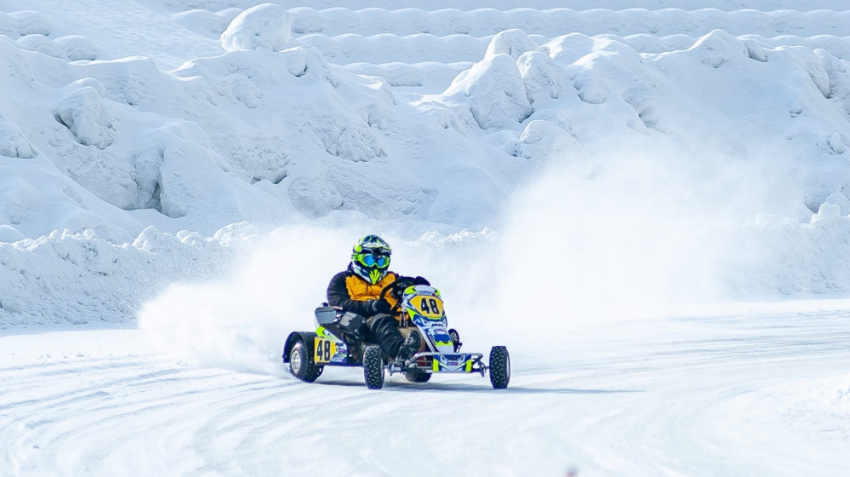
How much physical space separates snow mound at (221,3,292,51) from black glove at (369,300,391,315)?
28.4 meters

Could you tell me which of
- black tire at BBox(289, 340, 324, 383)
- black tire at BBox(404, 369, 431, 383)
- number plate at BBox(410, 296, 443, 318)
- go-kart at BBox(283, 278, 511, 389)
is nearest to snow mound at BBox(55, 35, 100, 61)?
black tire at BBox(289, 340, 324, 383)

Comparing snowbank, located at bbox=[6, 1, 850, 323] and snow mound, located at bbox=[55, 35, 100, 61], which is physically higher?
snow mound, located at bbox=[55, 35, 100, 61]

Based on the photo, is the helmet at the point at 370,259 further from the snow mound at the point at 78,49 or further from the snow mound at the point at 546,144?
the snow mound at the point at 78,49

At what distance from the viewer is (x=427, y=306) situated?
34.5 ft

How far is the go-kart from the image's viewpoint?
10109mm

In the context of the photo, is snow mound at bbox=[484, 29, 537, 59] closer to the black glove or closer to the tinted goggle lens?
the tinted goggle lens

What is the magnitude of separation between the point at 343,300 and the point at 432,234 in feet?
46.0

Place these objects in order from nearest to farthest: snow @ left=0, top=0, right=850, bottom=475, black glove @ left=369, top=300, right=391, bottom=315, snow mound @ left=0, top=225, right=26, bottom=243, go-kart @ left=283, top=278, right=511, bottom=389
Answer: snow @ left=0, top=0, right=850, bottom=475, go-kart @ left=283, top=278, right=511, bottom=389, black glove @ left=369, top=300, right=391, bottom=315, snow mound @ left=0, top=225, right=26, bottom=243

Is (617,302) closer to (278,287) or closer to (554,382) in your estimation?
(278,287)

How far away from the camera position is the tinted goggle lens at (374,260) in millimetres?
11312

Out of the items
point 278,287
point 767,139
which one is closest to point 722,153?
point 767,139

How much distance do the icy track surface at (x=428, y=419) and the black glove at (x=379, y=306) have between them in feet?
2.54

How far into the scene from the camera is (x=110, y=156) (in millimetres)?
28469

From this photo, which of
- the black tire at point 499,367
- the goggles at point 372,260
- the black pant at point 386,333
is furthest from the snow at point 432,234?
the goggles at point 372,260
